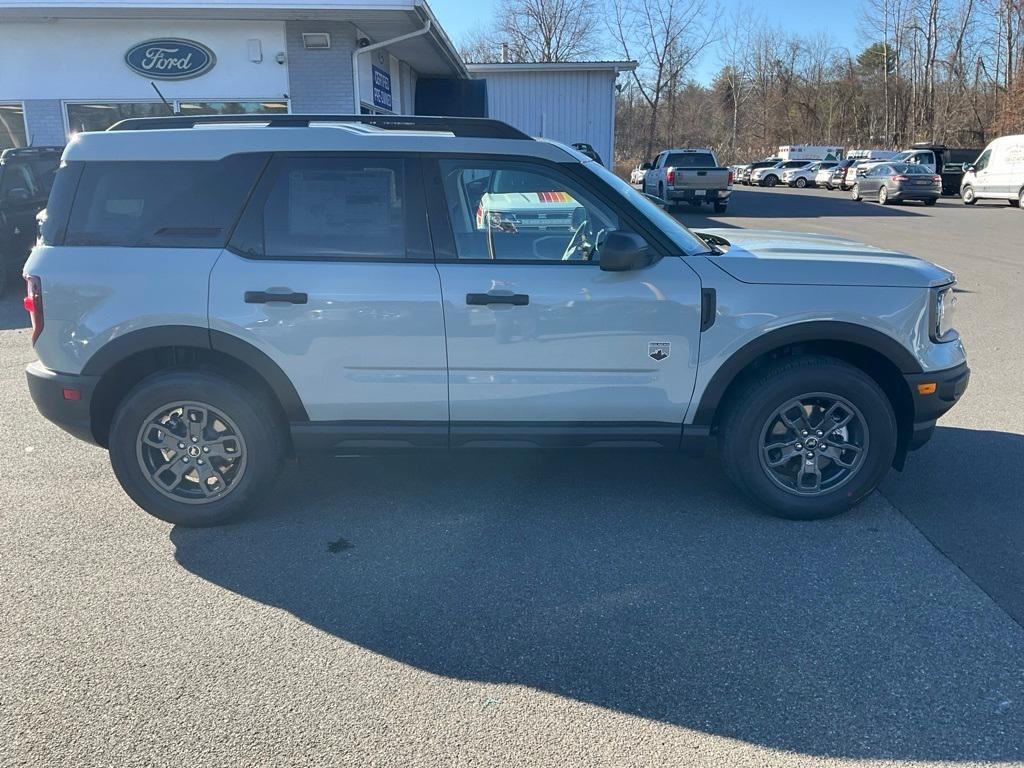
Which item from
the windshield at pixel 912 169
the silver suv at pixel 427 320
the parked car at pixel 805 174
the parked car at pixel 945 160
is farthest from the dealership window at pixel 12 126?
the parked car at pixel 805 174

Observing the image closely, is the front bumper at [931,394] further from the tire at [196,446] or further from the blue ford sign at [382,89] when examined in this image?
the blue ford sign at [382,89]

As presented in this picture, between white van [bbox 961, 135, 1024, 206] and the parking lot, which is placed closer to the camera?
the parking lot

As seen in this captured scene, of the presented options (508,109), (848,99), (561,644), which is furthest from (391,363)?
(848,99)

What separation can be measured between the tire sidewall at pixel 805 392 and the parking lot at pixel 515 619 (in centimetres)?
13

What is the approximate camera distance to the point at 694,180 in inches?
949

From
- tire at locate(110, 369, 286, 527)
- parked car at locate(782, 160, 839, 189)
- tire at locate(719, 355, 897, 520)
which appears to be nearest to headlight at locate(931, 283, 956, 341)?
tire at locate(719, 355, 897, 520)

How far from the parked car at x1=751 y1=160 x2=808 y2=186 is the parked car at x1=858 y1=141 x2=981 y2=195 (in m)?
10.3

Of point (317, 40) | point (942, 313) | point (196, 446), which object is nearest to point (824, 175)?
point (317, 40)

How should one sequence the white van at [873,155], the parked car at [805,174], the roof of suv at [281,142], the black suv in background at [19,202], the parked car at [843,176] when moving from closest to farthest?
the roof of suv at [281,142] < the black suv in background at [19,202] < the parked car at [843,176] < the white van at [873,155] < the parked car at [805,174]

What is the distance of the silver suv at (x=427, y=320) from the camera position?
395cm

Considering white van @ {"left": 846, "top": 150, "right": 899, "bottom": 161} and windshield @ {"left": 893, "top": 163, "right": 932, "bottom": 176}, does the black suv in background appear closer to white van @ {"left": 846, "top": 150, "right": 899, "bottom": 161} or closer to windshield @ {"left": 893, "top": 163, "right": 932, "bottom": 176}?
windshield @ {"left": 893, "top": 163, "right": 932, "bottom": 176}

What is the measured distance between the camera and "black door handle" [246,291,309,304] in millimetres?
3914

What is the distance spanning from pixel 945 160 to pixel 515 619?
39.7m

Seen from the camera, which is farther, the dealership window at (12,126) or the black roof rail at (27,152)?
the dealership window at (12,126)
